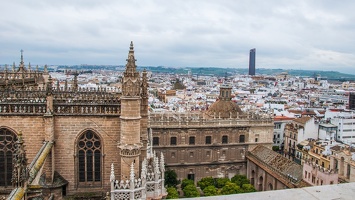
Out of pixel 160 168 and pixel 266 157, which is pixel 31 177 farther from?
pixel 266 157

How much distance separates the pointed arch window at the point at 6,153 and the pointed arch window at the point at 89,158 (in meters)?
2.55

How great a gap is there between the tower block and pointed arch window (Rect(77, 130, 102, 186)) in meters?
1.96

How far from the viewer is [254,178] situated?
136 ft

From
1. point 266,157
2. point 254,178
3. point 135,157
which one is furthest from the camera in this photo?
point 254,178

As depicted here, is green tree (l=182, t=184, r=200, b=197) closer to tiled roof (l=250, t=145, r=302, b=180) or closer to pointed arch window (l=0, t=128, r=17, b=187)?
tiled roof (l=250, t=145, r=302, b=180)

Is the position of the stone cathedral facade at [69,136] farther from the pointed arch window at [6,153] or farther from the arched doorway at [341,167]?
the arched doorway at [341,167]

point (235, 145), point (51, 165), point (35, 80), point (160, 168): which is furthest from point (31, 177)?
point (235, 145)

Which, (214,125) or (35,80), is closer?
(35,80)

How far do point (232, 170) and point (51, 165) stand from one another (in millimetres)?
33156

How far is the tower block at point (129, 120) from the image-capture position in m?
12.2

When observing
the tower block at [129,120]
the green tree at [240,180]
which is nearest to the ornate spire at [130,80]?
the tower block at [129,120]

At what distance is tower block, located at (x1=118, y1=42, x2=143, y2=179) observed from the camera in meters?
12.2

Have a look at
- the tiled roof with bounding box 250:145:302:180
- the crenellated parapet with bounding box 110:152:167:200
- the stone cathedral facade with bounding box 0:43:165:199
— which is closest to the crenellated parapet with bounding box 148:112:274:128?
the tiled roof with bounding box 250:145:302:180

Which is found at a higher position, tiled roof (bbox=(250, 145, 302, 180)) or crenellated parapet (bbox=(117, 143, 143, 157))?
crenellated parapet (bbox=(117, 143, 143, 157))
